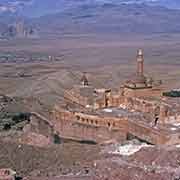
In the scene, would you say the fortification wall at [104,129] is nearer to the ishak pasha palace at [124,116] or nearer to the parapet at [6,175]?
the ishak pasha palace at [124,116]

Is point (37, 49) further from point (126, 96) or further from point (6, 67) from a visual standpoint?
point (126, 96)

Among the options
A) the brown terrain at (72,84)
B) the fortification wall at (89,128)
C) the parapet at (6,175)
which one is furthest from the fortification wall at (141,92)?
the parapet at (6,175)

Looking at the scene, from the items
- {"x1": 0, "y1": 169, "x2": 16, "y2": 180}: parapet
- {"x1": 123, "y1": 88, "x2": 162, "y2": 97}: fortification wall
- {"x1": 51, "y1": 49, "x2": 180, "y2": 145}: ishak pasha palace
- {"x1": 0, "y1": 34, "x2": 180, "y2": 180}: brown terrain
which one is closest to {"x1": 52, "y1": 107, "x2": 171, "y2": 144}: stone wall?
{"x1": 51, "y1": 49, "x2": 180, "y2": 145}: ishak pasha palace

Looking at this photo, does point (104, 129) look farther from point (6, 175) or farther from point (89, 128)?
point (6, 175)

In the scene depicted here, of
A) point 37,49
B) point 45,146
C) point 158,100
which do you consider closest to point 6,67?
point 37,49

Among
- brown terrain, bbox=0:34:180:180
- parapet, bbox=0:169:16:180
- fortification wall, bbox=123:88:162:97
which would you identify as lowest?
brown terrain, bbox=0:34:180:180

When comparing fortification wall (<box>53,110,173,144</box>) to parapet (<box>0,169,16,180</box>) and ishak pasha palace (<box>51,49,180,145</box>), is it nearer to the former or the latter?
ishak pasha palace (<box>51,49,180,145</box>)
